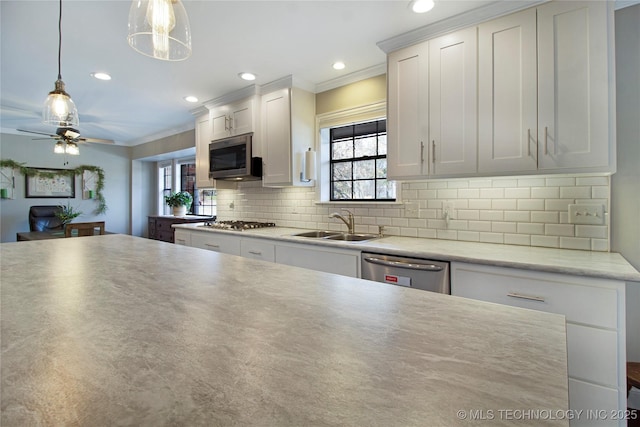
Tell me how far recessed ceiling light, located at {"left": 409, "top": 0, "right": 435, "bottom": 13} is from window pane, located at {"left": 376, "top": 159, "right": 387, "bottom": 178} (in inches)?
49.8

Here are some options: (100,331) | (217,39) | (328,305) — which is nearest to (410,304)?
(328,305)

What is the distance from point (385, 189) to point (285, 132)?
1171mm

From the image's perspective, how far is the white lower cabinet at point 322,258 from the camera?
223cm

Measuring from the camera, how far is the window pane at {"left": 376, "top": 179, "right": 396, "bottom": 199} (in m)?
2.88

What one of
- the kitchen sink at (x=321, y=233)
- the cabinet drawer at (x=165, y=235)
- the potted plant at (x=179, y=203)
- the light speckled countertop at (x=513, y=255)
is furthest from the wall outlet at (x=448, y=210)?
the potted plant at (x=179, y=203)

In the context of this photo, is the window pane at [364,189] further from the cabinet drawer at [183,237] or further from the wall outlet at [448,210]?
the cabinet drawer at [183,237]

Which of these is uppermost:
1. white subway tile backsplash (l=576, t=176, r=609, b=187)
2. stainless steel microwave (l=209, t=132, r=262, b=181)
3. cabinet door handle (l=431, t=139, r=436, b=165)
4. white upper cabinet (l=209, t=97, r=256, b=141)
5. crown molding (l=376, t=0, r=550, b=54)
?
crown molding (l=376, t=0, r=550, b=54)

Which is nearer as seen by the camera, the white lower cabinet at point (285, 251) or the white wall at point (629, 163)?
the white wall at point (629, 163)

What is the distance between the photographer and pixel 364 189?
122 inches

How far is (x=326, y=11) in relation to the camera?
2.00 metres

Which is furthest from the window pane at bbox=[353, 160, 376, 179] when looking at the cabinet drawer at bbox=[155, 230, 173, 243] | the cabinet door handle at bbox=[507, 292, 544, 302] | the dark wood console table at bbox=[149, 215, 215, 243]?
the cabinet drawer at bbox=[155, 230, 173, 243]

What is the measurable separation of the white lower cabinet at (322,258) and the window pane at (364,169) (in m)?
1.03

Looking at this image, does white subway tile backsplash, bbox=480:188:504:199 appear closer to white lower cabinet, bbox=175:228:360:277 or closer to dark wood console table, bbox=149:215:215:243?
white lower cabinet, bbox=175:228:360:277

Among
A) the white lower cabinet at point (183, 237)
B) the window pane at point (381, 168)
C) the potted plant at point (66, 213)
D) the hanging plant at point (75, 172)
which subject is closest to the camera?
the window pane at point (381, 168)
